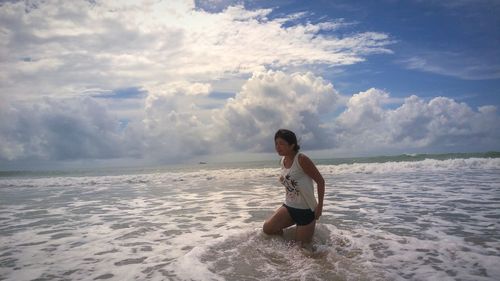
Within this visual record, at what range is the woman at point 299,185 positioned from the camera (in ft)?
18.5

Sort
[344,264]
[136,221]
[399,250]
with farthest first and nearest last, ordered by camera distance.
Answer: [136,221] → [399,250] → [344,264]

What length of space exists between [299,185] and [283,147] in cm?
72

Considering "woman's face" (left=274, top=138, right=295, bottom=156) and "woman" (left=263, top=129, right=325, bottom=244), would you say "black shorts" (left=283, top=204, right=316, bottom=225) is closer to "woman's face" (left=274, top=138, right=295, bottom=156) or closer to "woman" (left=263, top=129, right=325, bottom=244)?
"woman" (left=263, top=129, right=325, bottom=244)

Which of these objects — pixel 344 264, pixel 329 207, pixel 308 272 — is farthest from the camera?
pixel 329 207

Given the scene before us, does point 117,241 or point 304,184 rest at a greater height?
point 304,184

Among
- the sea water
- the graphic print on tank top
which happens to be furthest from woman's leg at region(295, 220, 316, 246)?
the graphic print on tank top

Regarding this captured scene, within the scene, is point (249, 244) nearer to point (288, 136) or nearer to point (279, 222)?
point (279, 222)

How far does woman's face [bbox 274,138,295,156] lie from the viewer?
18.7 feet

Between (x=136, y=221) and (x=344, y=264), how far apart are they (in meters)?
5.60

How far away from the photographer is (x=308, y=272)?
179 inches

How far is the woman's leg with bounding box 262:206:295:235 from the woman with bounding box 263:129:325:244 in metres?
0.05

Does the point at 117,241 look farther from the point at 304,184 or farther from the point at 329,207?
the point at 329,207

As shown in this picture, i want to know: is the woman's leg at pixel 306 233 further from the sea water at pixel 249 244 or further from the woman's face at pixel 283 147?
the woman's face at pixel 283 147

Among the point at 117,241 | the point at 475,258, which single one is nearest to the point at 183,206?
the point at 117,241
